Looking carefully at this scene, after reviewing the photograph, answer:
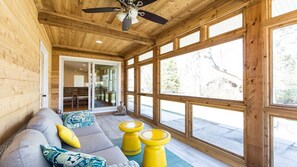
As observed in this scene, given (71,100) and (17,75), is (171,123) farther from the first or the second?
(71,100)

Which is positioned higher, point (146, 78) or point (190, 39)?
point (190, 39)

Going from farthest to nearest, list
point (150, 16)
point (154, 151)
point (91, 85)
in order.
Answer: point (91, 85)
point (150, 16)
point (154, 151)

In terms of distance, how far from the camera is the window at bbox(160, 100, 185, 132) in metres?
3.36

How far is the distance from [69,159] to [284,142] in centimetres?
245

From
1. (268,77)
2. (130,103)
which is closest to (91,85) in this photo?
(130,103)

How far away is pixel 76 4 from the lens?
247 centimetres

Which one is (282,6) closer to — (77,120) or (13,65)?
(13,65)

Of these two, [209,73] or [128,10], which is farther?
[209,73]

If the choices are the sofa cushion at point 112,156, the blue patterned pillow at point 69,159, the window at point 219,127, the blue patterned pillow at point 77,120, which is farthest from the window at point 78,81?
the blue patterned pillow at point 69,159

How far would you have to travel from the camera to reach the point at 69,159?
0.95m

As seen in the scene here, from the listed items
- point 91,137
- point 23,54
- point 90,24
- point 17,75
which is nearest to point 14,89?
point 17,75

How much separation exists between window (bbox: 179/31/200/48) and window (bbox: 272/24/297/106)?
125 cm

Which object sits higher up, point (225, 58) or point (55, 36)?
point (55, 36)

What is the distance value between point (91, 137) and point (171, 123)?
2.22 meters
